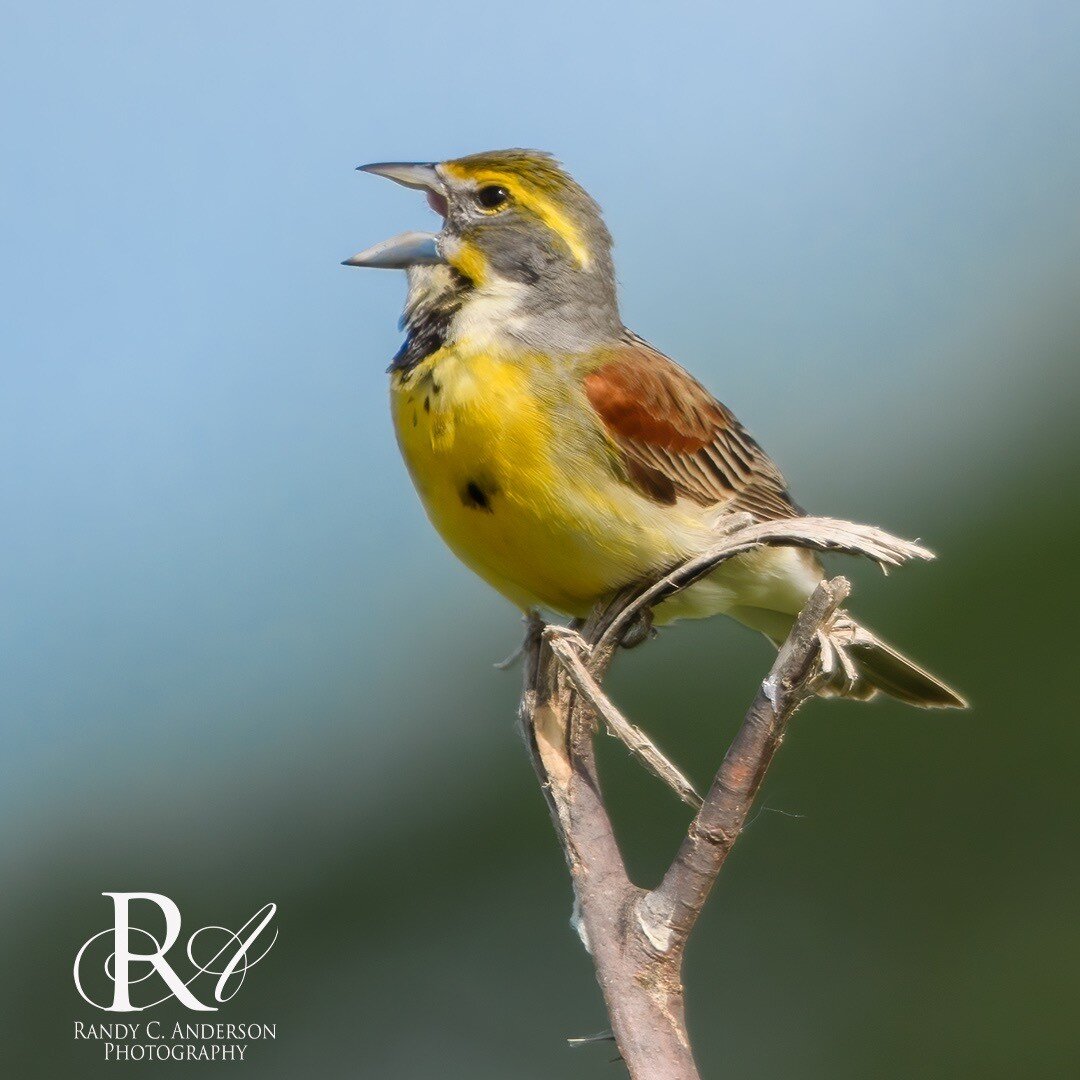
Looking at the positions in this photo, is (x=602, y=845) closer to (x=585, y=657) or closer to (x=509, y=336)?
(x=585, y=657)

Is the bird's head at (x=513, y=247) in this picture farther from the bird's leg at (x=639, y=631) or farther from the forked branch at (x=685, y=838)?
the forked branch at (x=685, y=838)

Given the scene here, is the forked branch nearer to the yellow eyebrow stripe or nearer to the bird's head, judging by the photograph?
the bird's head

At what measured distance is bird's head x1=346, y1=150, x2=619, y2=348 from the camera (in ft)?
15.3

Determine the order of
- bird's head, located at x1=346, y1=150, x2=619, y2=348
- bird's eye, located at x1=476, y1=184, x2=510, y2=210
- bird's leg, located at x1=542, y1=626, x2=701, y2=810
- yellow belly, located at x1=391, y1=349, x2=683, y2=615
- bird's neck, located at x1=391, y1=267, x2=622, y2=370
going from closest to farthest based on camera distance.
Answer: bird's leg, located at x1=542, y1=626, x2=701, y2=810 < yellow belly, located at x1=391, y1=349, x2=683, y2=615 < bird's neck, located at x1=391, y1=267, x2=622, y2=370 < bird's head, located at x1=346, y1=150, x2=619, y2=348 < bird's eye, located at x1=476, y1=184, x2=510, y2=210

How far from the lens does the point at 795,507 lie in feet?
17.7

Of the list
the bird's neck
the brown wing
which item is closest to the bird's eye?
the bird's neck

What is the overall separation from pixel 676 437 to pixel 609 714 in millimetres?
1318

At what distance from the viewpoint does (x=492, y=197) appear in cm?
484

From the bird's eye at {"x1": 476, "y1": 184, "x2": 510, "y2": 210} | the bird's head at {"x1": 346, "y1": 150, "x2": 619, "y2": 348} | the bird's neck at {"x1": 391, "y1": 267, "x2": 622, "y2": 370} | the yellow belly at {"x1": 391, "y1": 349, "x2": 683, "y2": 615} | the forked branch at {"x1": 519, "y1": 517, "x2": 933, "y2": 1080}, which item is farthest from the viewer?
the bird's eye at {"x1": 476, "y1": 184, "x2": 510, "y2": 210}

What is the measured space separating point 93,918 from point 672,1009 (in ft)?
23.3

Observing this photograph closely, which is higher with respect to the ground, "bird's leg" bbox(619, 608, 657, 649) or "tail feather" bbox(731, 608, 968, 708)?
"bird's leg" bbox(619, 608, 657, 649)

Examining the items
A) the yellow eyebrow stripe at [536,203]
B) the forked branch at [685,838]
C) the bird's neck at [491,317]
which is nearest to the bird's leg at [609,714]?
the forked branch at [685,838]

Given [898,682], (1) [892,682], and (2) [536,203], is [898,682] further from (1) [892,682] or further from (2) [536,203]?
(2) [536,203]

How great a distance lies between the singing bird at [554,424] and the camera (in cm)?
435
